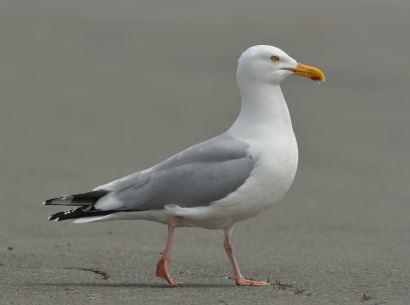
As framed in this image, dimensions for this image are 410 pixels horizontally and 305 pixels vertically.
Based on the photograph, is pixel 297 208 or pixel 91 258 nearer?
pixel 91 258

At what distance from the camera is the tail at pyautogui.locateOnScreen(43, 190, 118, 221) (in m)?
7.06

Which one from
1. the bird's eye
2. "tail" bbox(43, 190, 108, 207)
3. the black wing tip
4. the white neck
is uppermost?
the bird's eye

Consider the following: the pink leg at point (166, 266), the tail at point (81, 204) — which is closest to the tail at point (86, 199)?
the tail at point (81, 204)

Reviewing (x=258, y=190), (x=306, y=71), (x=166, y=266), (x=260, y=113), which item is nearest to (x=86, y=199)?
(x=166, y=266)

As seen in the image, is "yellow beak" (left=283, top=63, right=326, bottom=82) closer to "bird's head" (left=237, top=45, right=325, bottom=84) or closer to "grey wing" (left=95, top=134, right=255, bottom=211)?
"bird's head" (left=237, top=45, right=325, bottom=84)

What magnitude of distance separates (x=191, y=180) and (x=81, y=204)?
0.82m

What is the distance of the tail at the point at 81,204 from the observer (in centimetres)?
706

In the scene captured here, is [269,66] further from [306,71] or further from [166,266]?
[166,266]

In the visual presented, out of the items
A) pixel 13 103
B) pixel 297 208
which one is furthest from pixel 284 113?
pixel 13 103

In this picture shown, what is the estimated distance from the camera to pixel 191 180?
696 cm

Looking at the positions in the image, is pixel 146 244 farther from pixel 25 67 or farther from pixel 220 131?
pixel 25 67

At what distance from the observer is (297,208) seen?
11.4 metres

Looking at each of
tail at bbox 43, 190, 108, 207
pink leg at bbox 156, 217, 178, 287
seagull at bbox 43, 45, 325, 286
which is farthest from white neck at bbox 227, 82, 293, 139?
tail at bbox 43, 190, 108, 207

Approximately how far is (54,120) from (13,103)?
1.10m
